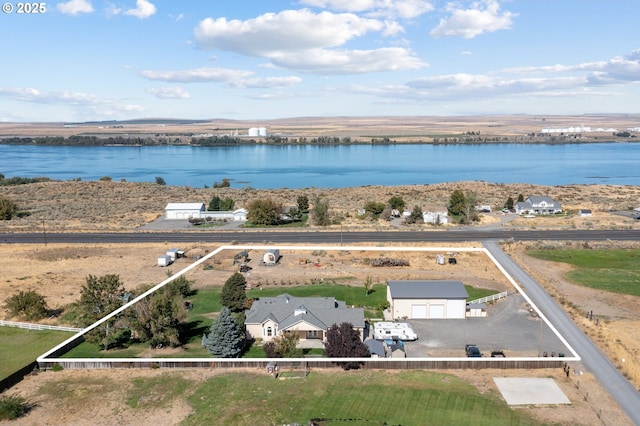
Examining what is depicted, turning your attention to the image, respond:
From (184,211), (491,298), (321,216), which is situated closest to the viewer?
(491,298)

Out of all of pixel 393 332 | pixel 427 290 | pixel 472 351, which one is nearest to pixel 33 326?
pixel 393 332

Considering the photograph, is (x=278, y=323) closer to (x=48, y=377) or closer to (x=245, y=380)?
(x=245, y=380)

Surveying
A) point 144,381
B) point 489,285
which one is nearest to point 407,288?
point 489,285

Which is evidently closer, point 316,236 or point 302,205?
point 316,236

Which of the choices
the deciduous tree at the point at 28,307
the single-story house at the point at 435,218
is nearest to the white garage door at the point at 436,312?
the deciduous tree at the point at 28,307

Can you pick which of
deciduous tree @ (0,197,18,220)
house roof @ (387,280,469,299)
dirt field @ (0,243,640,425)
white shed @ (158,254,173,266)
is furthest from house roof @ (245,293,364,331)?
deciduous tree @ (0,197,18,220)

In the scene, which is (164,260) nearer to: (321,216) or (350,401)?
(321,216)

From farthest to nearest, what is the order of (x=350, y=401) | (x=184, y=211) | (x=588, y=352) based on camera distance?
(x=184, y=211) → (x=588, y=352) → (x=350, y=401)
